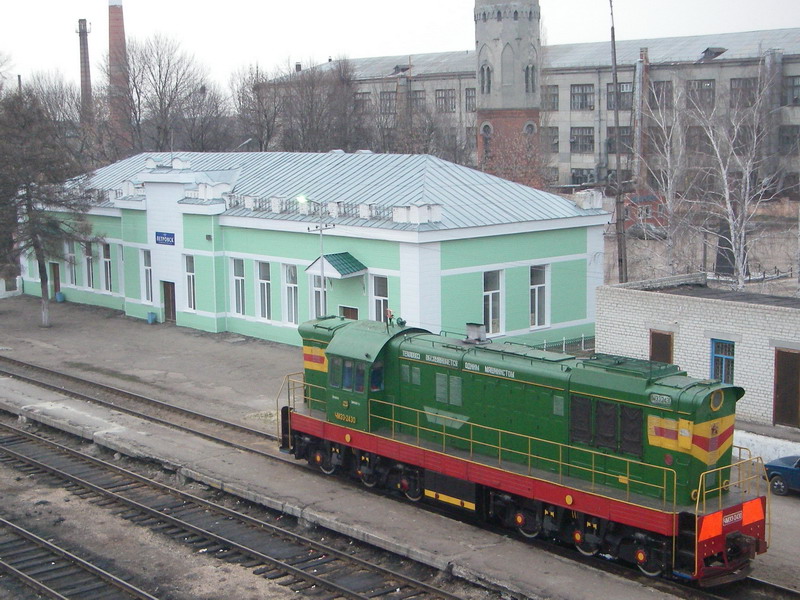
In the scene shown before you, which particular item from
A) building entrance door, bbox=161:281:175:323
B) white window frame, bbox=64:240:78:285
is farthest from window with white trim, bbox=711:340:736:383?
white window frame, bbox=64:240:78:285

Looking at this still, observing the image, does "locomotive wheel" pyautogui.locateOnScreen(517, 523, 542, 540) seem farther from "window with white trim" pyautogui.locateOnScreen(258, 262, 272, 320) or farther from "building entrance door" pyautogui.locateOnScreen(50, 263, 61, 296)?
"building entrance door" pyautogui.locateOnScreen(50, 263, 61, 296)

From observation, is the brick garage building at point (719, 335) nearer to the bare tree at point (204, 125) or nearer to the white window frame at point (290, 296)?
the white window frame at point (290, 296)

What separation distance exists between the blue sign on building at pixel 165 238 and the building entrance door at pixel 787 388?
21900mm

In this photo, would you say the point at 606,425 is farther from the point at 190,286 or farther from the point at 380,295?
the point at 190,286

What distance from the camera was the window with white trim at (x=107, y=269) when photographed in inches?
1544

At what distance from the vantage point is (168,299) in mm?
36031

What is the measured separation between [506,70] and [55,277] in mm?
30844

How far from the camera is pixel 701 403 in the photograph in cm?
1284

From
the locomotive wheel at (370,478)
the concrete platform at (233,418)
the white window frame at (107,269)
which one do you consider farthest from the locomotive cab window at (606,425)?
the white window frame at (107,269)

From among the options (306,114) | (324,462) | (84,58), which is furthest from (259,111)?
(324,462)

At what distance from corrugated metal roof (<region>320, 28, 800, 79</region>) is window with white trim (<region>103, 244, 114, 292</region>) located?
37.8m

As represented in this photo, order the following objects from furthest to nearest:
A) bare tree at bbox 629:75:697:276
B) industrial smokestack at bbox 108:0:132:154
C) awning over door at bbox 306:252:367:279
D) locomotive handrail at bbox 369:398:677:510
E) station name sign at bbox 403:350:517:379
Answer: industrial smokestack at bbox 108:0:132:154
bare tree at bbox 629:75:697:276
awning over door at bbox 306:252:367:279
station name sign at bbox 403:350:517:379
locomotive handrail at bbox 369:398:677:510

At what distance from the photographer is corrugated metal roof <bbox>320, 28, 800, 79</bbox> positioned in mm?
62344

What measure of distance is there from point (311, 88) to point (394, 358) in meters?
55.6
